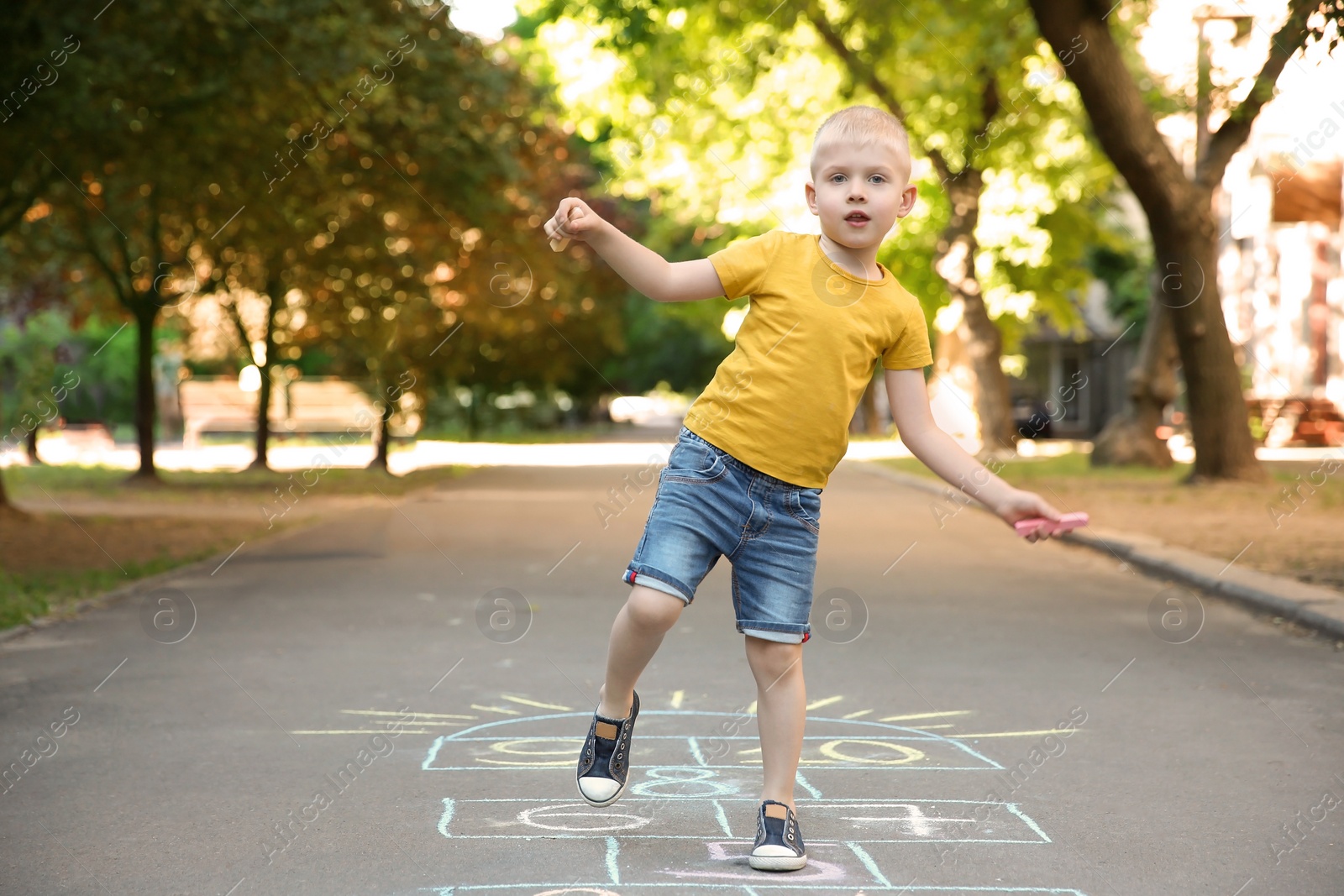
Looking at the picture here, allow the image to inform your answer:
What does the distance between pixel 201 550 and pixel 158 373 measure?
37.9 m

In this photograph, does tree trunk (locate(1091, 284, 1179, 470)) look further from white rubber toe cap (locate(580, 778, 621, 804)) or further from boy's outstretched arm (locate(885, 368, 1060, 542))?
white rubber toe cap (locate(580, 778, 621, 804))

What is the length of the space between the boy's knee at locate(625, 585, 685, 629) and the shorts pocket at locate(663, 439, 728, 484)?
30cm

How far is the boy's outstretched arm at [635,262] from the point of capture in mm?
3598

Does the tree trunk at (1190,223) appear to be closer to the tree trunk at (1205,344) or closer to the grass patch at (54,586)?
the tree trunk at (1205,344)

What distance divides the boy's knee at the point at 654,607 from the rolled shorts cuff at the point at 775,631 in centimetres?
19

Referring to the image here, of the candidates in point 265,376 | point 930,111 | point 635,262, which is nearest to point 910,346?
point 635,262

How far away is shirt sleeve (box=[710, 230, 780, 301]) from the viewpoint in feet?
12.9

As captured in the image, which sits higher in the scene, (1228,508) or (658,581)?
(658,581)

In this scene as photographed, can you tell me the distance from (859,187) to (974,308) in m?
24.0

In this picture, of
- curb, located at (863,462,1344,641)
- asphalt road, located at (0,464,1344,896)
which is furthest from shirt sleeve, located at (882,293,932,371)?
curb, located at (863,462,1344,641)

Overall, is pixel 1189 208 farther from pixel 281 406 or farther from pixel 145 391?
pixel 281 406

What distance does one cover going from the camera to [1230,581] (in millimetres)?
9633

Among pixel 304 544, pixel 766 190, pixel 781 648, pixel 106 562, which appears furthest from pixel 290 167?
pixel 766 190

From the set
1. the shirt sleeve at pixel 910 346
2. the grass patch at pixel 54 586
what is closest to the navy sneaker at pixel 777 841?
the shirt sleeve at pixel 910 346
